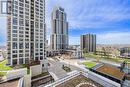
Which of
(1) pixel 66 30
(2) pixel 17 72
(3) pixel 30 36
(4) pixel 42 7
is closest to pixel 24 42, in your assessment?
(3) pixel 30 36

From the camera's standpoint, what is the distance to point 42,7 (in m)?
37.2

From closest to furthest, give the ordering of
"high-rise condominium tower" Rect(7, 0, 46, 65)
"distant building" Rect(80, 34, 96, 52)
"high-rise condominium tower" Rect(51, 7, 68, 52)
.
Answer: "high-rise condominium tower" Rect(7, 0, 46, 65) < "high-rise condominium tower" Rect(51, 7, 68, 52) < "distant building" Rect(80, 34, 96, 52)

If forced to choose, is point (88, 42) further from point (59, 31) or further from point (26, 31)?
point (26, 31)

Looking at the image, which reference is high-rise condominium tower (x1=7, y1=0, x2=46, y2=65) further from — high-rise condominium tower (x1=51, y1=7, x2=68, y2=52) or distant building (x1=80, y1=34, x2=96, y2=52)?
distant building (x1=80, y1=34, x2=96, y2=52)

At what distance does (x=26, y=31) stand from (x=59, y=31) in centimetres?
3595

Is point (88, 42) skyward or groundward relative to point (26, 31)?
groundward

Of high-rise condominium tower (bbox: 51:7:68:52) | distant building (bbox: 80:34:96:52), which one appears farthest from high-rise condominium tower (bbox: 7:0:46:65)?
distant building (bbox: 80:34:96:52)

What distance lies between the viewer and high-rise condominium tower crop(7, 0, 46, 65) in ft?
98.3

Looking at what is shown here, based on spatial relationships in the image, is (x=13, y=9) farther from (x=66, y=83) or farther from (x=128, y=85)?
(x=128, y=85)

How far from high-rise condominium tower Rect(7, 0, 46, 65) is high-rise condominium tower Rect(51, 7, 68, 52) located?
29.3 meters

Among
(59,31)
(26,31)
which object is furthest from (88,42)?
(26,31)

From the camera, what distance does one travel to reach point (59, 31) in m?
67.6

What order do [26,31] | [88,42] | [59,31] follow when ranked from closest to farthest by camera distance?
[26,31], [59,31], [88,42]

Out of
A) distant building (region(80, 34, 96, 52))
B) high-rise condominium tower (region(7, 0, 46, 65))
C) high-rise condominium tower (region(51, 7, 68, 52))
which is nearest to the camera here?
high-rise condominium tower (region(7, 0, 46, 65))
